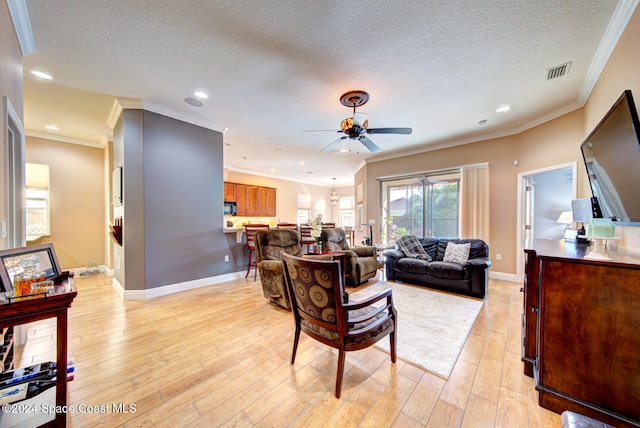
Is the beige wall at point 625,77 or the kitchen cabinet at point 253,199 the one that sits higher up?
the beige wall at point 625,77

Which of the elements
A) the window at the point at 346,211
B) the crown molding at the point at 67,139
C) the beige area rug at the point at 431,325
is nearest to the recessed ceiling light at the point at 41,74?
the crown molding at the point at 67,139

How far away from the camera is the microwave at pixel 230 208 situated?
7279 millimetres

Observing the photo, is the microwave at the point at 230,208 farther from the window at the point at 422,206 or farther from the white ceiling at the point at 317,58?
the window at the point at 422,206

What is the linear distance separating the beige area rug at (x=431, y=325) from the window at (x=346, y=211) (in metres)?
7.09

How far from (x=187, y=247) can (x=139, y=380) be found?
8.07 feet

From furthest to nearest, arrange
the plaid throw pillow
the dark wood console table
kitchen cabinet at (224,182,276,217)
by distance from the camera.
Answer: kitchen cabinet at (224,182,276,217)
the plaid throw pillow
the dark wood console table

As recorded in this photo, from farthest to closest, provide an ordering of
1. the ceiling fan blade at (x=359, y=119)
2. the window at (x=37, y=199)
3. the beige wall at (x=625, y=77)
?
the window at (x=37, y=199) → the ceiling fan blade at (x=359, y=119) → the beige wall at (x=625, y=77)

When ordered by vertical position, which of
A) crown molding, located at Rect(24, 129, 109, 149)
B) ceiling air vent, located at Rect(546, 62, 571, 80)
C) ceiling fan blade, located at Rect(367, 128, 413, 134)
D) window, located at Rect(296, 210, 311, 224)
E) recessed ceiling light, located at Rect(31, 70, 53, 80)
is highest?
recessed ceiling light, located at Rect(31, 70, 53, 80)

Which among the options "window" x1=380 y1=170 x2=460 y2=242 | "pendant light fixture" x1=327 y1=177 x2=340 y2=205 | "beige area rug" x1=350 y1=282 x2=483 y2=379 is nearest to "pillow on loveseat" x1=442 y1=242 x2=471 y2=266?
"beige area rug" x1=350 y1=282 x2=483 y2=379

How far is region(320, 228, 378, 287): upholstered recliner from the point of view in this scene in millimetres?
3998

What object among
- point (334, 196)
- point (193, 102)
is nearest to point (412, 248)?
point (193, 102)

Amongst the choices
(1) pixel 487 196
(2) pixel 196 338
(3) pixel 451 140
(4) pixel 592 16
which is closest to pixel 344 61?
(4) pixel 592 16

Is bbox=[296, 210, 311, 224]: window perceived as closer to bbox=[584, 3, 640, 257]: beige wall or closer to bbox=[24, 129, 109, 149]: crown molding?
bbox=[24, 129, 109, 149]: crown molding

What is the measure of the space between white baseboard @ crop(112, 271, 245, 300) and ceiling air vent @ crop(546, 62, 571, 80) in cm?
559
